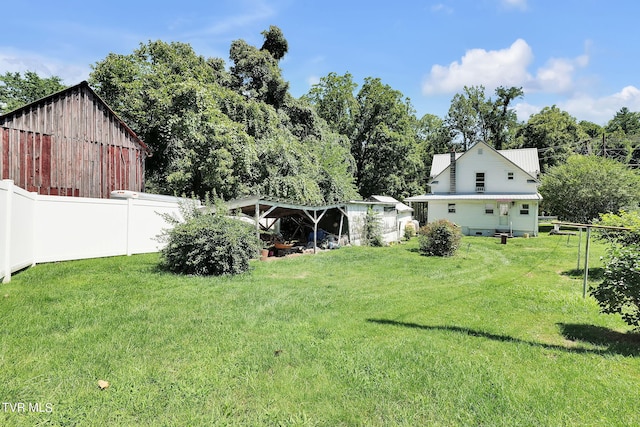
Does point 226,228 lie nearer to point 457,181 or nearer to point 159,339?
point 159,339

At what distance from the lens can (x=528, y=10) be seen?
9055mm

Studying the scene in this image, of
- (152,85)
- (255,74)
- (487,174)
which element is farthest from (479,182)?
(152,85)

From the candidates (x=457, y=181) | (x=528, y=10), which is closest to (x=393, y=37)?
(x=528, y=10)

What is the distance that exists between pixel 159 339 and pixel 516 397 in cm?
406

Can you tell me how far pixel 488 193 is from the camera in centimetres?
2631

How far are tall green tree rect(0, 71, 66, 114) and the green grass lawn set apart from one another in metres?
37.9

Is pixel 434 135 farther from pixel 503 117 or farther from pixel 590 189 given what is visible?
pixel 590 189

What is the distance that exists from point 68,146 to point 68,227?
17.7ft

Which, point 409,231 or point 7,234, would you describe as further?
point 409,231

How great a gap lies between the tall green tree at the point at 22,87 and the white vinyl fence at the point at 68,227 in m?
32.6

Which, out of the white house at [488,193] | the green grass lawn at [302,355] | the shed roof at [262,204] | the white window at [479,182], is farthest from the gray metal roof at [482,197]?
the green grass lawn at [302,355]

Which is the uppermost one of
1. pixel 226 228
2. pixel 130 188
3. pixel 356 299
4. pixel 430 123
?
pixel 430 123

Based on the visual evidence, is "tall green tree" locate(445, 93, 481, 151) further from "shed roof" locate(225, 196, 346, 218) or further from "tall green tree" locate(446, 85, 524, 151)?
"shed roof" locate(225, 196, 346, 218)

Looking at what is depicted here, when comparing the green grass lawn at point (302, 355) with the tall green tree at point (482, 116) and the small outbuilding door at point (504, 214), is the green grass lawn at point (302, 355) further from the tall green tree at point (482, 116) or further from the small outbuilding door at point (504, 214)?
the tall green tree at point (482, 116)
